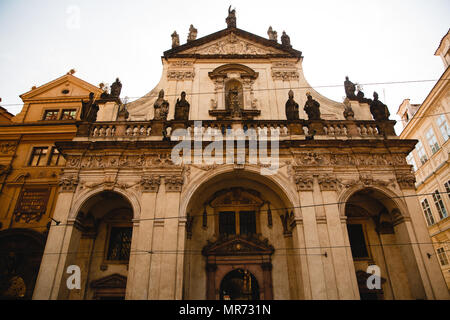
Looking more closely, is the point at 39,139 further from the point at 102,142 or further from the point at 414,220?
the point at 414,220

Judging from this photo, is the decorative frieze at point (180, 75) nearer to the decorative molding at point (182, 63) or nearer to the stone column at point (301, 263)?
the decorative molding at point (182, 63)

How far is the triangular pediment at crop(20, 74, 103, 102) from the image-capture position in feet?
57.8

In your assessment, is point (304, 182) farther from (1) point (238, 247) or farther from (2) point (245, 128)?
(1) point (238, 247)

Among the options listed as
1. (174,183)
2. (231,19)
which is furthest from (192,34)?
(174,183)

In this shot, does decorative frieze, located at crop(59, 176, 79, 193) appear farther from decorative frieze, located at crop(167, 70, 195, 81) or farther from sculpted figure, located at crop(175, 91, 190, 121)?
decorative frieze, located at crop(167, 70, 195, 81)

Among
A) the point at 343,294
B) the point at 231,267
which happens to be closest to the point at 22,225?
the point at 231,267

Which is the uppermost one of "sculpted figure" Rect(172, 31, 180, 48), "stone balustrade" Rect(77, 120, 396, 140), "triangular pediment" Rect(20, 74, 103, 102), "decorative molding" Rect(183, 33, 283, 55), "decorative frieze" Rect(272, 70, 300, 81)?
"sculpted figure" Rect(172, 31, 180, 48)

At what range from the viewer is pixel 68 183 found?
11.7 meters

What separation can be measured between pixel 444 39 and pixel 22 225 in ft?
85.6

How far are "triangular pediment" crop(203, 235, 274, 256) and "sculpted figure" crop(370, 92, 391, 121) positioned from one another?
7.61 metres

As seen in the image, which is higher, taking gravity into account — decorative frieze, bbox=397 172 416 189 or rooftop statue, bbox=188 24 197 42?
rooftop statue, bbox=188 24 197 42

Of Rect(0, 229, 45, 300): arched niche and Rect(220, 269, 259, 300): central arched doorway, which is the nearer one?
Rect(220, 269, 259, 300): central arched doorway

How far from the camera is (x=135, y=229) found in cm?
1094

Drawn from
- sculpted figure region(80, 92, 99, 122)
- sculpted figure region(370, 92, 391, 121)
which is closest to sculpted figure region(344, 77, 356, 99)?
sculpted figure region(370, 92, 391, 121)
